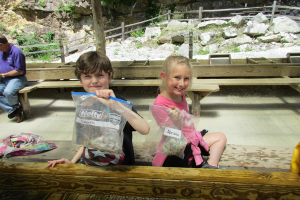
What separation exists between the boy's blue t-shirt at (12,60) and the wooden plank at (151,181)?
9.55 feet

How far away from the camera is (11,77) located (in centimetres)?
361

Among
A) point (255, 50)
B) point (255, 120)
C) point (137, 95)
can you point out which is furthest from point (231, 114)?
point (255, 50)

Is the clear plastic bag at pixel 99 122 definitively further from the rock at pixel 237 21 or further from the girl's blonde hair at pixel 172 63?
the rock at pixel 237 21

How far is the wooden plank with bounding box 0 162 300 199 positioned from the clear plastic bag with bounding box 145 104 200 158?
21 centimetres

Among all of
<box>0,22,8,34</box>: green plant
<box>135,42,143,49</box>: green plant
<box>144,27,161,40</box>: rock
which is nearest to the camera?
<box>135,42,143,49</box>: green plant

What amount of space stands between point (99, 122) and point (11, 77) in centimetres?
338

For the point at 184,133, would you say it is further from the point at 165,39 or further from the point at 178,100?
the point at 165,39

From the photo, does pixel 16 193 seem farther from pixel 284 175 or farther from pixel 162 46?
pixel 162 46

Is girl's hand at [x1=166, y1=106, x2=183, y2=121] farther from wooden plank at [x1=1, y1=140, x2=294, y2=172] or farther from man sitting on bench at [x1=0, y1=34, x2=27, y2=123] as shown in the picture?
man sitting on bench at [x1=0, y1=34, x2=27, y2=123]

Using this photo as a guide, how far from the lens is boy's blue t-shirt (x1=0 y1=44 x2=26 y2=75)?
137 inches

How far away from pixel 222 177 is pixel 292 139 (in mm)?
2423

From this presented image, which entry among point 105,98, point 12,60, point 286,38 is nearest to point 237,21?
point 286,38

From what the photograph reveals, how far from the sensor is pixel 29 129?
3408 millimetres

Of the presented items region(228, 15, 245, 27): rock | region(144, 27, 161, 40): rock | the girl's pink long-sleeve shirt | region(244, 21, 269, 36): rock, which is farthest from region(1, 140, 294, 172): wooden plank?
region(228, 15, 245, 27): rock
